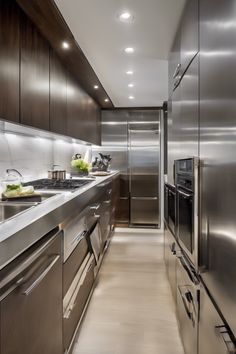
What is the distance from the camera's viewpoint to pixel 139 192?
528 centimetres

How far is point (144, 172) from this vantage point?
527 cm

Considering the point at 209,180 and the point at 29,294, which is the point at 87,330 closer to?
the point at 29,294

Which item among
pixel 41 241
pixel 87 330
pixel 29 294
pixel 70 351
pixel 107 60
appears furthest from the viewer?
pixel 107 60

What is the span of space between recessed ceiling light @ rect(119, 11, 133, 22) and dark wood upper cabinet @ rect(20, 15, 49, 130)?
63 centimetres

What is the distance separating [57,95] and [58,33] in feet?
1.76

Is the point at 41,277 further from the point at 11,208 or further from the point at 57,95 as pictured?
the point at 57,95

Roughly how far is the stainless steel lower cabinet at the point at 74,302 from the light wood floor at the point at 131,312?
21cm

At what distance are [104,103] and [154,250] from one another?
2.66 metres

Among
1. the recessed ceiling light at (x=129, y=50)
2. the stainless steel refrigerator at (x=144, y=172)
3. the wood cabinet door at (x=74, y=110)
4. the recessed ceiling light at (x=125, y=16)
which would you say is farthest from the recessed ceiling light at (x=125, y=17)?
the stainless steel refrigerator at (x=144, y=172)

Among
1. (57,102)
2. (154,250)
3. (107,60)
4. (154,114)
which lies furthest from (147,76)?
(154,250)

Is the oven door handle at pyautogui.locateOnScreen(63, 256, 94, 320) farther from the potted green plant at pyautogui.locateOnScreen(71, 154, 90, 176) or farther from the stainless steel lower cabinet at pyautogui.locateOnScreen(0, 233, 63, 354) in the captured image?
the potted green plant at pyautogui.locateOnScreen(71, 154, 90, 176)

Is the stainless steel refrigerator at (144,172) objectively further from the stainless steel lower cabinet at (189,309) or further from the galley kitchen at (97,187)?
the stainless steel lower cabinet at (189,309)

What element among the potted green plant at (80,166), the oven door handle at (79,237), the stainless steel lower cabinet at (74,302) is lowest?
the stainless steel lower cabinet at (74,302)

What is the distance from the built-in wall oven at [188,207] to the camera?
1435 mm
